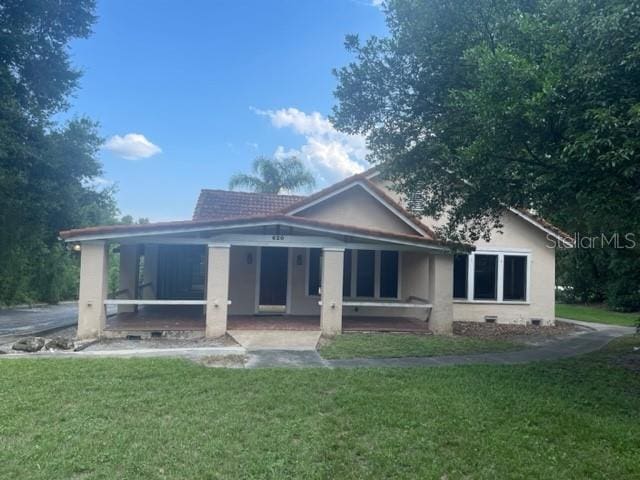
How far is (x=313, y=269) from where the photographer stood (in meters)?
15.2

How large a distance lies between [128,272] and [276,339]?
7.29 m

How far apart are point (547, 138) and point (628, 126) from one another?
4.21ft

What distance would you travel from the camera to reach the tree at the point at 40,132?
15102 millimetres

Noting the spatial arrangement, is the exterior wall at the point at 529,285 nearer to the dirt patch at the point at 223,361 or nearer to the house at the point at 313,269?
the house at the point at 313,269

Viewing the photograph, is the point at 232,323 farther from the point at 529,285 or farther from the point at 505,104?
the point at 529,285

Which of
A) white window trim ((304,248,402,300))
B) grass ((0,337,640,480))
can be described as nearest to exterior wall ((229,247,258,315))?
white window trim ((304,248,402,300))

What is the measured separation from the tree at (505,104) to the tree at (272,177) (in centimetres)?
2261

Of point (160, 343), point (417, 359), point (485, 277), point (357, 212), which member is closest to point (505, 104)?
point (417, 359)

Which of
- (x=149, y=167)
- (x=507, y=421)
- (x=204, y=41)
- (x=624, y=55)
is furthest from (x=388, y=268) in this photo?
(x=149, y=167)

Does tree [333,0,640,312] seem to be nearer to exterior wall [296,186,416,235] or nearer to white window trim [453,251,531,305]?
exterior wall [296,186,416,235]

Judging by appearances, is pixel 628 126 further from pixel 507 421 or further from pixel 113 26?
pixel 113 26

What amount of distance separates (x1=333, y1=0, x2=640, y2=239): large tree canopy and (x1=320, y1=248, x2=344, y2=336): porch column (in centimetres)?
292

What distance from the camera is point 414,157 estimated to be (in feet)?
33.4

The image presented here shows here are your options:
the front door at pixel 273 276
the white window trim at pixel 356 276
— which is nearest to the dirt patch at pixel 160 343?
the front door at pixel 273 276
